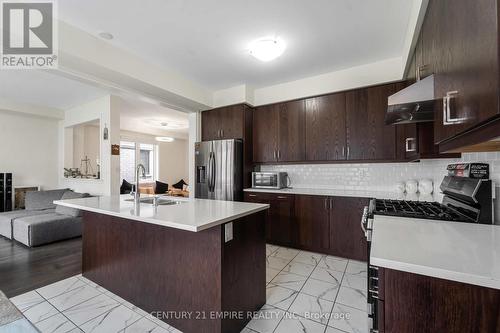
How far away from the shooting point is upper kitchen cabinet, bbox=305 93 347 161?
3180mm

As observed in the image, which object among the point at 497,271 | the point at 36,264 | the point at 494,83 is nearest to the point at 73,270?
the point at 36,264

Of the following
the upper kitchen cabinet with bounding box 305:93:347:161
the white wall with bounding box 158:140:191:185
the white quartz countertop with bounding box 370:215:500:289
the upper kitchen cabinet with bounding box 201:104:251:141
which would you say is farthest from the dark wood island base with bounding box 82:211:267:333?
the white wall with bounding box 158:140:191:185

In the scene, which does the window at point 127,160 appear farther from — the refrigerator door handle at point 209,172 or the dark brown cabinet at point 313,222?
the dark brown cabinet at point 313,222

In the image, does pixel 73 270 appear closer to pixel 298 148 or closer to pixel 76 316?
pixel 76 316

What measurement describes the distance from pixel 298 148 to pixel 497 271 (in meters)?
2.87

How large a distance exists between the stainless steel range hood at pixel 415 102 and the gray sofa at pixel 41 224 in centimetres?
478

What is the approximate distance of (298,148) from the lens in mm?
3518

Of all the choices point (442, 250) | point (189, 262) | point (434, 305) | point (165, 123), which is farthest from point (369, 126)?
point (165, 123)

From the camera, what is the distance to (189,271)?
1.62 meters

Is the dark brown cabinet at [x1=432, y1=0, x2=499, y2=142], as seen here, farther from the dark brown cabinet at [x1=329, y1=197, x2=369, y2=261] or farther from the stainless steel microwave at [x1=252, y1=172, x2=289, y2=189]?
the stainless steel microwave at [x1=252, y1=172, x2=289, y2=189]

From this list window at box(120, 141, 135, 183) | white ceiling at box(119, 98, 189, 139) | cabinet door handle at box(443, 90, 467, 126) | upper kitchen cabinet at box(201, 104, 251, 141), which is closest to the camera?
cabinet door handle at box(443, 90, 467, 126)

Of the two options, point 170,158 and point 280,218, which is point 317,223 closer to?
point 280,218

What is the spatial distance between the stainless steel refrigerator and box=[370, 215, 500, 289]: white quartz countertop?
2.52 meters

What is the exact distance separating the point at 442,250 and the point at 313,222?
2.26 m
